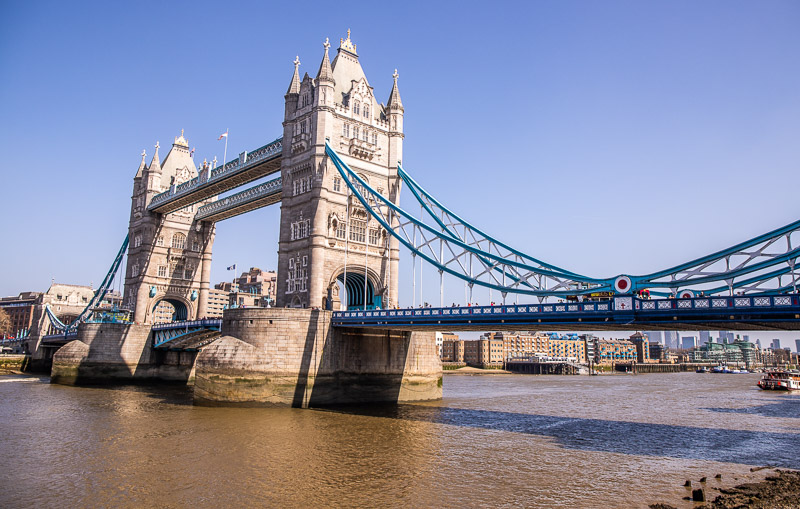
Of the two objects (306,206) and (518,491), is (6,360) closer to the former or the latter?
(306,206)

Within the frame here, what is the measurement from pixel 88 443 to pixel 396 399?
21968 mm

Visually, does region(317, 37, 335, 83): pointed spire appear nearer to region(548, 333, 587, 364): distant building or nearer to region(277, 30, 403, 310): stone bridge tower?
region(277, 30, 403, 310): stone bridge tower

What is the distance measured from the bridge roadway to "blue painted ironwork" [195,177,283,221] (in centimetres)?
2055

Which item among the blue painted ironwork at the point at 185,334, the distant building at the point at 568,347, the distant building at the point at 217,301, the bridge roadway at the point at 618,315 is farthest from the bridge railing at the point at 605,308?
the distant building at the point at 568,347

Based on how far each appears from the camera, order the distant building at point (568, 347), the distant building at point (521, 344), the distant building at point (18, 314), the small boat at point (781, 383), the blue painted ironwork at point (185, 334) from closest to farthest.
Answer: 1. the blue painted ironwork at point (185, 334)
2. the small boat at point (781, 383)
3. the distant building at point (18, 314)
4. the distant building at point (521, 344)
5. the distant building at point (568, 347)

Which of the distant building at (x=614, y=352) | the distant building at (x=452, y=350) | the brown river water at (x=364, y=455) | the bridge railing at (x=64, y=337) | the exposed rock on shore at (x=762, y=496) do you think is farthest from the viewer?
the distant building at (x=614, y=352)

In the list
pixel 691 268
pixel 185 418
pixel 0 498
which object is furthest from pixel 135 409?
pixel 691 268

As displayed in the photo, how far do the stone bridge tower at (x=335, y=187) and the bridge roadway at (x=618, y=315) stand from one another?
871 cm

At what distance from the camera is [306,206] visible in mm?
45531

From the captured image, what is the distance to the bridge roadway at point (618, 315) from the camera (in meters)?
23.6

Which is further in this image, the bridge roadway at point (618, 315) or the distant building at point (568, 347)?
the distant building at point (568, 347)

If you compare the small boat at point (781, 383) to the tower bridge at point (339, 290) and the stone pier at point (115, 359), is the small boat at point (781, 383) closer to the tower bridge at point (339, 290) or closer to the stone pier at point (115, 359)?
the tower bridge at point (339, 290)

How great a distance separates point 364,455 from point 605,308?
1363 cm

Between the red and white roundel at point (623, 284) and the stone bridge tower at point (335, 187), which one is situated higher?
the stone bridge tower at point (335, 187)
